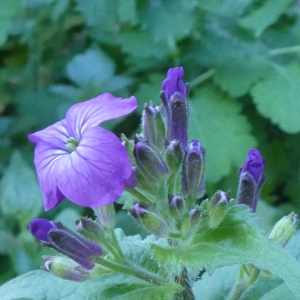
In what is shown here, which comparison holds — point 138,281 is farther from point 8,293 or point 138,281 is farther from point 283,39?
point 283,39

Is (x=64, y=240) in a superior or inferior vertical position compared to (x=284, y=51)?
inferior

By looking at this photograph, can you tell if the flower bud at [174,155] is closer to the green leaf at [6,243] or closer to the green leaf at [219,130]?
the green leaf at [219,130]

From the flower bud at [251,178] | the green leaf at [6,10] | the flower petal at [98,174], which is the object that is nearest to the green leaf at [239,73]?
the green leaf at [6,10]

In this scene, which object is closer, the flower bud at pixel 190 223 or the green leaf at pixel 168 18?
the flower bud at pixel 190 223

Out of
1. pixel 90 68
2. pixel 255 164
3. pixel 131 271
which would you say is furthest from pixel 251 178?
pixel 90 68

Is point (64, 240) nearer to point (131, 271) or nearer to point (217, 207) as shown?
point (131, 271)
